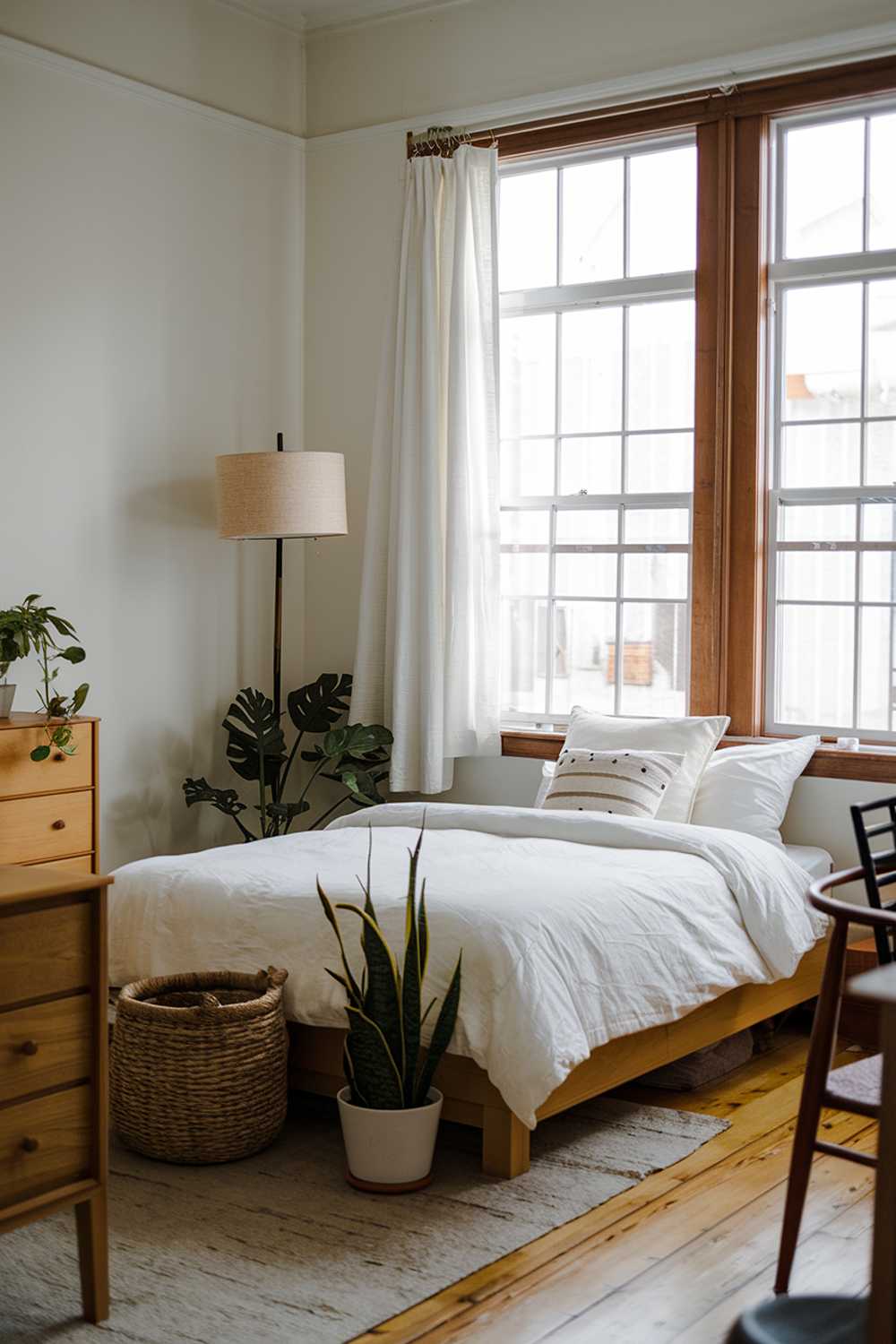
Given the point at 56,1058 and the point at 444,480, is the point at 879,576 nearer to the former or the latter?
the point at 444,480

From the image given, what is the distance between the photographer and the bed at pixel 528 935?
→ 305 cm

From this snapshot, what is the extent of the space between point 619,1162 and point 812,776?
1759 mm

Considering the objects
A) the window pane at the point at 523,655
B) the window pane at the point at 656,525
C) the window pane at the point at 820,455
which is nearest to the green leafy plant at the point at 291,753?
the window pane at the point at 523,655

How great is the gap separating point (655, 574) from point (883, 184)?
145cm

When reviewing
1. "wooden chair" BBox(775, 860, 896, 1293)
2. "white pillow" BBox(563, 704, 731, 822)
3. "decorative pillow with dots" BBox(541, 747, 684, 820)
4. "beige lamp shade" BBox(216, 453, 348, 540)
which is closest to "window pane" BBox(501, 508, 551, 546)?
"beige lamp shade" BBox(216, 453, 348, 540)

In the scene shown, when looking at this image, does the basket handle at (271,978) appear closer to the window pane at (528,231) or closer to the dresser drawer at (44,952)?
the dresser drawer at (44,952)

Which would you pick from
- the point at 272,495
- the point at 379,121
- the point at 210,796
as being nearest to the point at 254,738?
the point at 210,796

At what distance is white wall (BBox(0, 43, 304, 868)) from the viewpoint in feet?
15.4

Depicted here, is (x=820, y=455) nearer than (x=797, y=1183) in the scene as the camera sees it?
No

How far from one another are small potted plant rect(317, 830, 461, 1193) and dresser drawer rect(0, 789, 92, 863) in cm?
151

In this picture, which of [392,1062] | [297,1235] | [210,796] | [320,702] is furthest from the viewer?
[320,702]

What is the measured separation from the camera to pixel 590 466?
5.21 meters

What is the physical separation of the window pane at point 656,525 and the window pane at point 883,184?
1.07 metres

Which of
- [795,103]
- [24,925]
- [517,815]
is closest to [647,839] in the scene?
[517,815]
